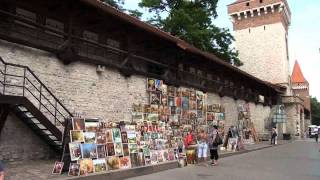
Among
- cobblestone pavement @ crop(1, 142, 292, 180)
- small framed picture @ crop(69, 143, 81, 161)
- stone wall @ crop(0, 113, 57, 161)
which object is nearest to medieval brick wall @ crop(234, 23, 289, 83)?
stone wall @ crop(0, 113, 57, 161)

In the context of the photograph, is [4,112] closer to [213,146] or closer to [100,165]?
[100,165]

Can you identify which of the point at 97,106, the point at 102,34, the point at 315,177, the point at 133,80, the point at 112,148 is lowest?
the point at 315,177

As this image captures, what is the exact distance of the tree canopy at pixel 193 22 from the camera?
38750 mm

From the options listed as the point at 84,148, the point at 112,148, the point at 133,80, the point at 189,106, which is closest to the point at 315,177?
the point at 112,148

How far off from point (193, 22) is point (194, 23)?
7.7 inches

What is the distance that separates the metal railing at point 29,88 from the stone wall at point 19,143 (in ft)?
2.63

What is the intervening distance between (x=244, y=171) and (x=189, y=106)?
9.46 metres

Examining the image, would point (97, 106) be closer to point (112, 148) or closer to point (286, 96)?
point (112, 148)

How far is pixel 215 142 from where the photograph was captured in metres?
17.8

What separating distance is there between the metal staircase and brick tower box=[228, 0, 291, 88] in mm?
42593

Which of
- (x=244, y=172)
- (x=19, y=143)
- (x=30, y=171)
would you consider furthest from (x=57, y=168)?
(x=244, y=172)


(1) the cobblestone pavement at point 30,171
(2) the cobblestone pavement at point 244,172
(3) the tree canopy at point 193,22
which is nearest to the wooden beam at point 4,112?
(1) the cobblestone pavement at point 30,171

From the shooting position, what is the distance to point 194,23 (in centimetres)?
3953

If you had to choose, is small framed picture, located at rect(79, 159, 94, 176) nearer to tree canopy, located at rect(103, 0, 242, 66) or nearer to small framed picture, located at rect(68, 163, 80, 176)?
small framed picture, located at rect(68, 163, 80, 176)
